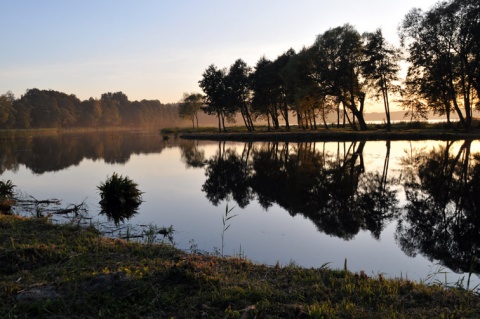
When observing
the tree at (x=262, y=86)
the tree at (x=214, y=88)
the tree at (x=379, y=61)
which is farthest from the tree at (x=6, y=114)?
the tree at (x=379, y=61)

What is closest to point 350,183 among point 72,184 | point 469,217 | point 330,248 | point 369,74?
point 469,217

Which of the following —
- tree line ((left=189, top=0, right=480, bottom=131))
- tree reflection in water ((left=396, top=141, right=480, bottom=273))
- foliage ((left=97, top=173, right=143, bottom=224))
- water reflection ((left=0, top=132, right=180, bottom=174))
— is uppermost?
tree line ((left=189, top=0, right=480, bottom=131))

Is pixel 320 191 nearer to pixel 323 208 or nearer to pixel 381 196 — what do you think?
pixel 381 196

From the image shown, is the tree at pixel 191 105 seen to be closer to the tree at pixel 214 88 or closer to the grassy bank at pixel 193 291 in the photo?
the tree at pixel 214 88

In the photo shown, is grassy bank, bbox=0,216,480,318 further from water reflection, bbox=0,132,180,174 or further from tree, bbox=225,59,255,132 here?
tree, bbox=225,59,255,132

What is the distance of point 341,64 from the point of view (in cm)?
5991

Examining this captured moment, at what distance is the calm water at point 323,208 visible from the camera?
9.91m

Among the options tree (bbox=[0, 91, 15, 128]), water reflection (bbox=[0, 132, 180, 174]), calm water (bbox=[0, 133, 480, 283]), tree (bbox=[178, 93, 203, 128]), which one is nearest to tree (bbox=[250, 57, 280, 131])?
water reflection (bbox=[0, 132, 180, 174])

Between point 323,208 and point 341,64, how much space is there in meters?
50.7

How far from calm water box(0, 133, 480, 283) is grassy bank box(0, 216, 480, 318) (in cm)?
242

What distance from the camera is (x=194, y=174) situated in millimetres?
28281

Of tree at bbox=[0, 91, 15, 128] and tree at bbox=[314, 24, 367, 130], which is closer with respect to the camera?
tree at bbox=[314, 24, 367, 130]

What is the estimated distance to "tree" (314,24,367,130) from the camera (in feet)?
196

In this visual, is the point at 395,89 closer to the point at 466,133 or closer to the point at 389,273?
the point at 466,133
